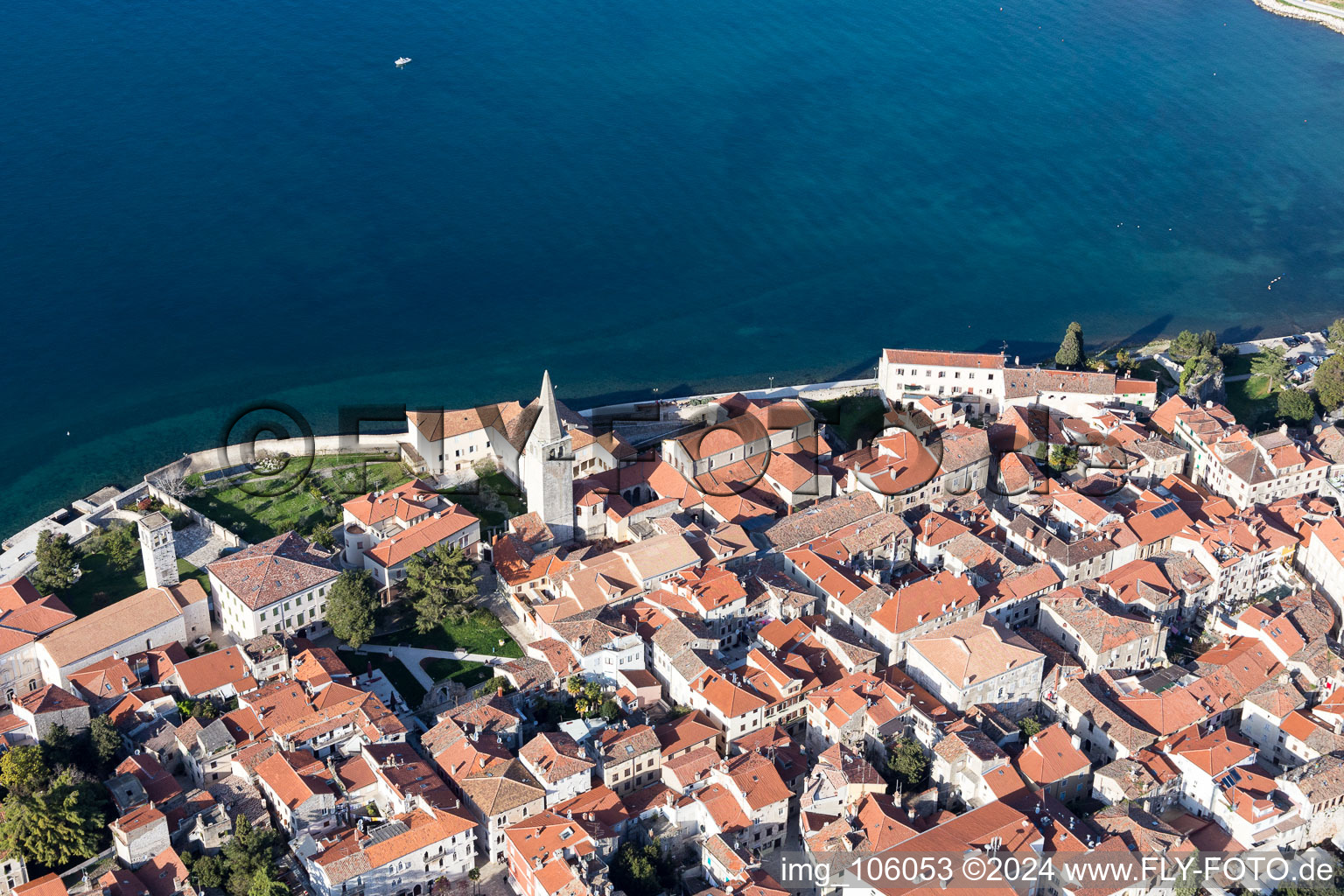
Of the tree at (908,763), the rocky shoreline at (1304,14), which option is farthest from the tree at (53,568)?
the rocky shoreline at (1304,14)

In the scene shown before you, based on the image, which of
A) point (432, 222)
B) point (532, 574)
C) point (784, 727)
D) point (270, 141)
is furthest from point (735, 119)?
point (784, 727)

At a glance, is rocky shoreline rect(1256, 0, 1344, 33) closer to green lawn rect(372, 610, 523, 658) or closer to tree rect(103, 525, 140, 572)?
green lawn rect(372, 610, 523, 658)

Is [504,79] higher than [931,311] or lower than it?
higher

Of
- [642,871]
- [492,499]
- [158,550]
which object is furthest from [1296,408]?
[158,550]

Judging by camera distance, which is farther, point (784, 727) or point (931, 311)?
point (931, 311)

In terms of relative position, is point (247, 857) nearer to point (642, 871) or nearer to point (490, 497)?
point (642, 871)

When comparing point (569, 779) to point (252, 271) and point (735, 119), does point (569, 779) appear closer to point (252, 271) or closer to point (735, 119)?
point (252, 271)
